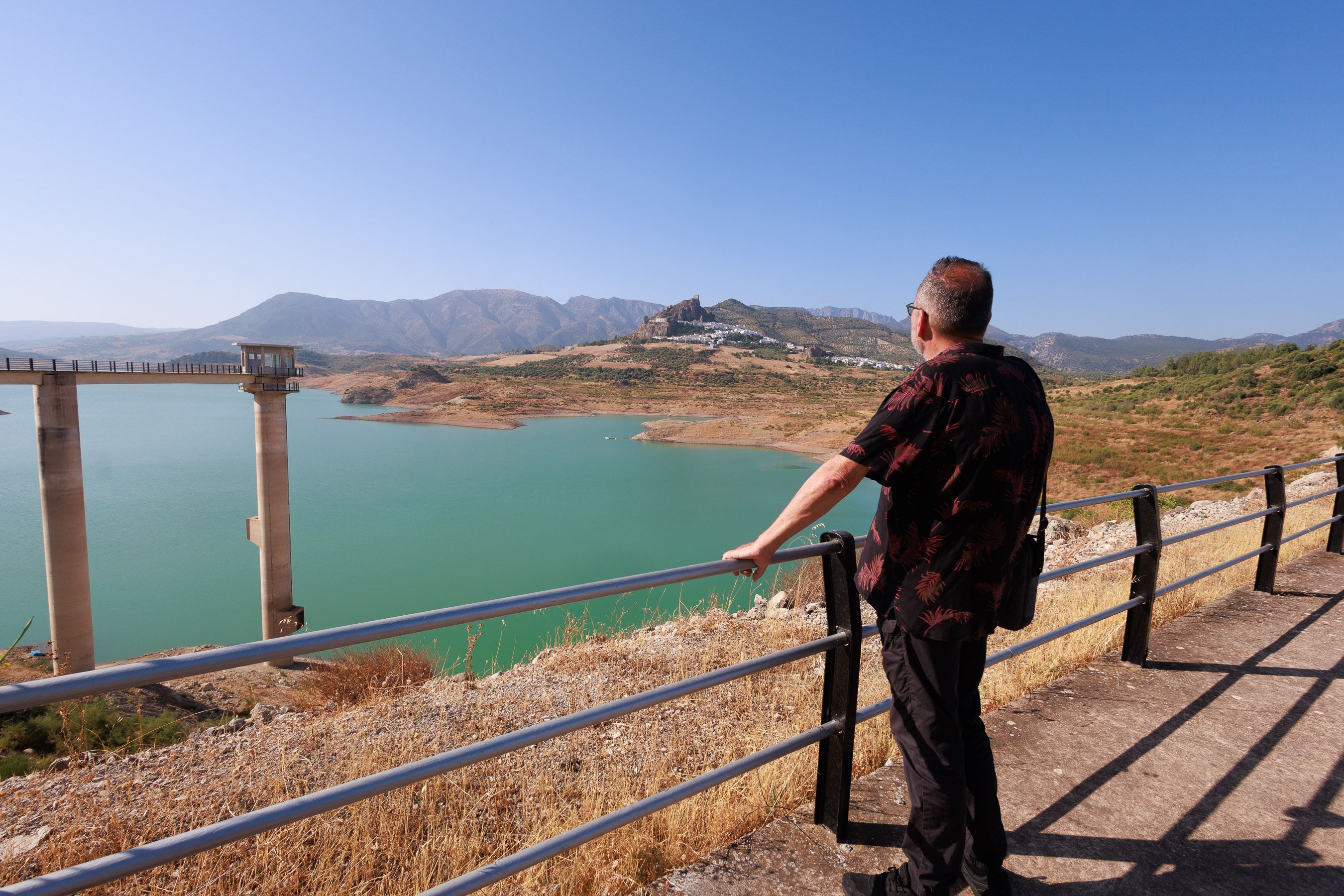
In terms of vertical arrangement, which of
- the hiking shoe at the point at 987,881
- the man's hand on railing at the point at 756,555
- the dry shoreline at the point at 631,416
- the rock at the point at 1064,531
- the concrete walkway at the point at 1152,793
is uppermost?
the man's hand on railing at the point at 756,555

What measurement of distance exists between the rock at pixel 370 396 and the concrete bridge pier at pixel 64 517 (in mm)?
66328

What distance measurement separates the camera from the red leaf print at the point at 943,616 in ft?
5.19

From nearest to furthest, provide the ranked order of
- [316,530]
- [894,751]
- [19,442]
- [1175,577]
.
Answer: [894,751], [1175,577], [316,530], [19,442]

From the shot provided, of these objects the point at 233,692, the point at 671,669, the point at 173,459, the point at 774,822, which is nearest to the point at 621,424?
the point at 173,459

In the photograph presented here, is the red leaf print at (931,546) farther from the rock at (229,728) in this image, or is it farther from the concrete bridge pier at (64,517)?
the concrete bridge pier at (64,517)

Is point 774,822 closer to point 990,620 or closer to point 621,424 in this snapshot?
point 990,620

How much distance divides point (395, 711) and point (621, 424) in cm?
5497

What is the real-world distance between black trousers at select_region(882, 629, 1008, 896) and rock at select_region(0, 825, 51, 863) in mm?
4133

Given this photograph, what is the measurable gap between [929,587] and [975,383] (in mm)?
475

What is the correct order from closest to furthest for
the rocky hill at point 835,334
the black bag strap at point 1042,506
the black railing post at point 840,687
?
the black bag strap at point 1042,506 → the black railing post at point 840,687 → the rocky hill at point 835,334

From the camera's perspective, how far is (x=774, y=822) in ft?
7.44

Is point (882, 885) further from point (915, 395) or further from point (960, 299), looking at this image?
point (960, 299)

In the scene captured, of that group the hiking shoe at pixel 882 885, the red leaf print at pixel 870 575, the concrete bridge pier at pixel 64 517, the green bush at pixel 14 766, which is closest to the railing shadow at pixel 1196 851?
the hiking shoe at pixel 882 885

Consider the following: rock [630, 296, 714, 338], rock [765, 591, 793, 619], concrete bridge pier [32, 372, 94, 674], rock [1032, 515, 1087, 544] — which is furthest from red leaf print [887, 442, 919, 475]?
rock [630, 296, 714, 338]
